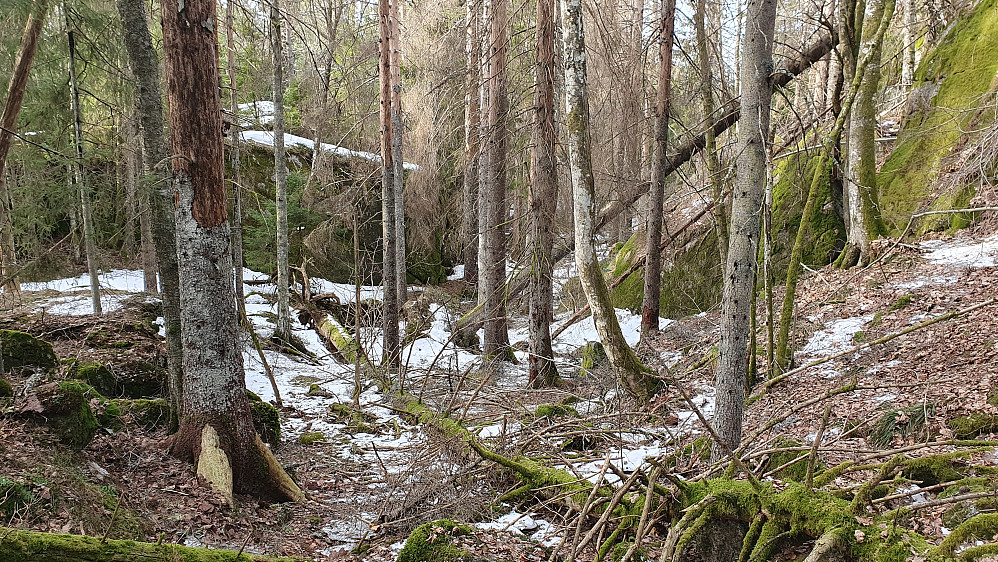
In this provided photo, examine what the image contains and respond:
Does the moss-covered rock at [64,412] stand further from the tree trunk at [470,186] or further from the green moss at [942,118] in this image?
the green moss at [942,118]

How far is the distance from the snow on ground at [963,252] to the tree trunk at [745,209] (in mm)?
5097

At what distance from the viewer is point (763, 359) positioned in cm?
735

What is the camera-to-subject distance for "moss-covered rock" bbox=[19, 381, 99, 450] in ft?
15.0

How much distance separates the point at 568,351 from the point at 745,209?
24.6ft

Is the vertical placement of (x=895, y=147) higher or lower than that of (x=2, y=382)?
higher

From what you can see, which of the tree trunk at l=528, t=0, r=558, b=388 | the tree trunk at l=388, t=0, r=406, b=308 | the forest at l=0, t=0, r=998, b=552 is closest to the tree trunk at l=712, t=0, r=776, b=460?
the forest at l=0, t=0, r=998, b=552

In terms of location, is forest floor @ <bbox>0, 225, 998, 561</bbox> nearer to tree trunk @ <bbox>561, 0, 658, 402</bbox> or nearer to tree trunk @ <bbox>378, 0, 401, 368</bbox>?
tree trunk @ <bbox>561, 0, 658, 402</bbox>

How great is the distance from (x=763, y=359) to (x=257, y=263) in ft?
44.1

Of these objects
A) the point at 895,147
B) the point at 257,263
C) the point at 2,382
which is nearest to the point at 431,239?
the point at 257,263

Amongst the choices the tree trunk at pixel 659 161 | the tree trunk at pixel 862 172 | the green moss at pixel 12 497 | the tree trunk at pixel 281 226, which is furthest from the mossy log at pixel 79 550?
the tree trunk at pixel 281 226

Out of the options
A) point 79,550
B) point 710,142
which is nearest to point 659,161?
point 710,142

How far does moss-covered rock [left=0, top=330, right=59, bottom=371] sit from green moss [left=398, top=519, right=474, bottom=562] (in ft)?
19.1

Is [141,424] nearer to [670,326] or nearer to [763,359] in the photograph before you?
[763,359]

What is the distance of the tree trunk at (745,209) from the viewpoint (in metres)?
3.75
